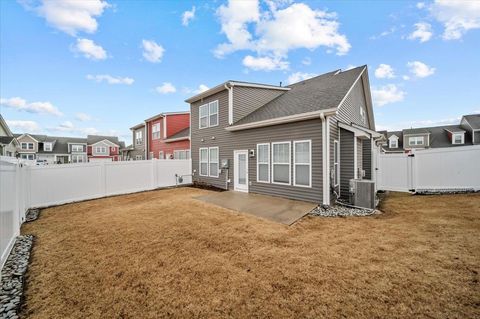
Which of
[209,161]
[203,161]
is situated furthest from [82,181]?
[209,161]

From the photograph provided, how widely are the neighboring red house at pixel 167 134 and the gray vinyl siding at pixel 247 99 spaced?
24.1 ft

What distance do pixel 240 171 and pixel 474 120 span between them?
35827 mm

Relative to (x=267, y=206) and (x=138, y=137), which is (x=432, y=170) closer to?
(x=267, y=206)

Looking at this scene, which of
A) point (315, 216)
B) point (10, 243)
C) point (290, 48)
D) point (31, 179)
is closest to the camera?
point (10, 243)

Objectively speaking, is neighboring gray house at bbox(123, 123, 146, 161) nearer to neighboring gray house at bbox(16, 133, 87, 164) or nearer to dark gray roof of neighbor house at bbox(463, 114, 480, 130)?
neighboring gray house at bbox(16, 133, 87, 164)

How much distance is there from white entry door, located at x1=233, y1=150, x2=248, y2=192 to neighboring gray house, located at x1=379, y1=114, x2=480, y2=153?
26390mm

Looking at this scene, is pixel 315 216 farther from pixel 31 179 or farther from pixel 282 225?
pixel 31 179

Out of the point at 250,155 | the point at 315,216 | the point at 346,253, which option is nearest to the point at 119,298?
the point at 346,253

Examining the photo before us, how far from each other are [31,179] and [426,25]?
1869 cm

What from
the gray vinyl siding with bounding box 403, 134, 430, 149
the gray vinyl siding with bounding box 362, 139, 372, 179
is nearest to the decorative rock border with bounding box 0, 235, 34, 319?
the gray vinyl siding with bounding box 362, 139, 372, 179

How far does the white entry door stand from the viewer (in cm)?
1013

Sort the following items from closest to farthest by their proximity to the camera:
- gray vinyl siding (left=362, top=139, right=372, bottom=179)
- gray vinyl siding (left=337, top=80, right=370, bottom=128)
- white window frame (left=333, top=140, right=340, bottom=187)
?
white window frame (left=333, top=140, right=340, bottom=187)
gray vinyl siding (left=337, top=80, right=370, bottom=128)
gray vinyl siding (left=362, top=139, right=372, bottom=179)

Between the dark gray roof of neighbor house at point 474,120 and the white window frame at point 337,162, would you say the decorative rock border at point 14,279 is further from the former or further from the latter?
the dark gray roof of neighbor house at point 474,120

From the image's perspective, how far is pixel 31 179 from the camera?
7.88 m
